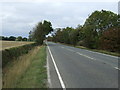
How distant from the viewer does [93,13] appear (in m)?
62.9

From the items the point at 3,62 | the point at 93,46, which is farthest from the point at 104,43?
the point at 3,62

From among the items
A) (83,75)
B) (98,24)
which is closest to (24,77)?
(83,75)

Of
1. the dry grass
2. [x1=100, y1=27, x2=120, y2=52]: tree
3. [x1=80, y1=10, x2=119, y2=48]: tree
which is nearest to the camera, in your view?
the dry grass

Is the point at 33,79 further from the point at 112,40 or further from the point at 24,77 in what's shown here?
the point at 112,40

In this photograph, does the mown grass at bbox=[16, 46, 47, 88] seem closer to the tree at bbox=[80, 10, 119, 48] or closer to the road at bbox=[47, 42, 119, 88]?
the road at bbox=[47, 42, 119, 88]

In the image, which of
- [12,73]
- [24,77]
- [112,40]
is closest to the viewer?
[24,77]

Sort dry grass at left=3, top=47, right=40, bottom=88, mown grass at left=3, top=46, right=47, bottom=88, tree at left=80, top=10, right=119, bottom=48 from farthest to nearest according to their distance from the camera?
1. tree at left=80, top=10, right=119, bottom=48
2. dry grass at left=3, top=47, right=40, bottom=88
3. mown grass at left=3, top=46, right=47, bottom=88

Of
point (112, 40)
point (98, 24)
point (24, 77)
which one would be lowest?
point (24, 77)

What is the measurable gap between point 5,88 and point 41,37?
7413 centimetres

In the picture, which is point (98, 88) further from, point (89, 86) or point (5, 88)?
point (5, 88)

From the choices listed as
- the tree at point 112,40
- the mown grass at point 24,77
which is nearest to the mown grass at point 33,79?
the mown grass at point 24,77

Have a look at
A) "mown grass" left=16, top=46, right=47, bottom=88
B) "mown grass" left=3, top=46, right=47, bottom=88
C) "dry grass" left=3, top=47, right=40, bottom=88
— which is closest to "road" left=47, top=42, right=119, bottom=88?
"mown grass" left=16, top=46, right=47, bottom=88

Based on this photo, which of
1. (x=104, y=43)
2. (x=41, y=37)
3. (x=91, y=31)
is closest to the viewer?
(x=104, y=43)

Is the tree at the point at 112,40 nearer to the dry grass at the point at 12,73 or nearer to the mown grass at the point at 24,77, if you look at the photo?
the dry grass at the point at 12,73
